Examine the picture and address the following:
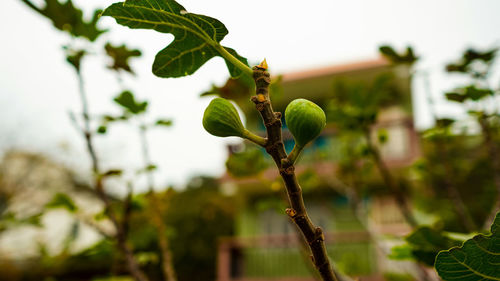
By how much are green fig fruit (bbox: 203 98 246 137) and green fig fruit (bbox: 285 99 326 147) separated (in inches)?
3.4

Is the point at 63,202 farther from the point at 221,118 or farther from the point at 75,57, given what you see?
the point at 221,118

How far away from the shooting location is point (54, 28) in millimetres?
1560

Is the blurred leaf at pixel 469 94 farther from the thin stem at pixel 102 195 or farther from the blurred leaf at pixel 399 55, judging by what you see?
the thin stem at pixel 102 195

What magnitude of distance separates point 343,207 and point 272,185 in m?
7.71

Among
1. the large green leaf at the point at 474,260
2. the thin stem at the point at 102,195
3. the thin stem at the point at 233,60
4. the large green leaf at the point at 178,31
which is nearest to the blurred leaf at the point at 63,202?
the thin stem at the point at 102,195

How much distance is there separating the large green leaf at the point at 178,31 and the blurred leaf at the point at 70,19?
1.00 m

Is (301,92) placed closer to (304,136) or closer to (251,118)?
(251,118)

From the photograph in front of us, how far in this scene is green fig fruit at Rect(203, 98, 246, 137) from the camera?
23.0 inches

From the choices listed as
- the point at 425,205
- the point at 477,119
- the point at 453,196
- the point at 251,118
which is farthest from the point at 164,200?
the point at 251,118

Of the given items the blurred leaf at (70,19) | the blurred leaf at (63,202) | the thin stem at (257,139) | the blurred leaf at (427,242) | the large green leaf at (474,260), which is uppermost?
the blurred leaf at (70,19)

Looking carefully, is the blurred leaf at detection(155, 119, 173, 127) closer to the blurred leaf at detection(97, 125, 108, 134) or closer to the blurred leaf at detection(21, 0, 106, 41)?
the blurred leaf at detection(97, 125, 108, 134)

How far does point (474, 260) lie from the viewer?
58 centimetres

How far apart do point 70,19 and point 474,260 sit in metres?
1.63

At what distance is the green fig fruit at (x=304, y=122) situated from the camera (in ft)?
1.85
